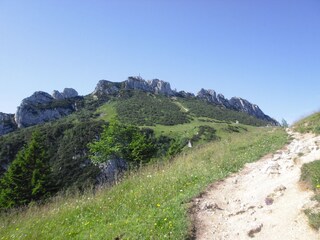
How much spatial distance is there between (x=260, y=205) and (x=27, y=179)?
35890mm

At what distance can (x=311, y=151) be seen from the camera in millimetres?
10781

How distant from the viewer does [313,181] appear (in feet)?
24.6

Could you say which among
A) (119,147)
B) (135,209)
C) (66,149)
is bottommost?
(135,209)

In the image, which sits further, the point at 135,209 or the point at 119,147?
the point at 119,147

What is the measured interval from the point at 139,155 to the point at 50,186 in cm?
1414

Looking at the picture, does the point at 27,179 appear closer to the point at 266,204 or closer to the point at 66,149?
the point at 266,204

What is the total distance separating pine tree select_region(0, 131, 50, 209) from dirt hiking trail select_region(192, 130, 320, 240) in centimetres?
3139

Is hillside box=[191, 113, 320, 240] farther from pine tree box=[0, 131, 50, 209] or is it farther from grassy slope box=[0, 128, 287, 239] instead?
pine tree box=[0, 131, 50, 209]

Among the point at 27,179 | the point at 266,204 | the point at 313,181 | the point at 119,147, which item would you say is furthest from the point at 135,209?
the point at 119,147

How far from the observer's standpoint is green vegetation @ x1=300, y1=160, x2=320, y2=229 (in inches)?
237

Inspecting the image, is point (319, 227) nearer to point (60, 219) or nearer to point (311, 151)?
A: point (311, 151)

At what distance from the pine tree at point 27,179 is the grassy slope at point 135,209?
88.9 ft

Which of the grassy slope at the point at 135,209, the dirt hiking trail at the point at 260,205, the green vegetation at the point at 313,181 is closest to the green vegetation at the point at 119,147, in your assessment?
the grassy slope at the point at 135,209

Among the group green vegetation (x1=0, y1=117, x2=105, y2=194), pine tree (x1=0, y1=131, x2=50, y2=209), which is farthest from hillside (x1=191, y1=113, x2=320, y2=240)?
green vegetation (x1=0, y1=117, x2=105, y2=194)
